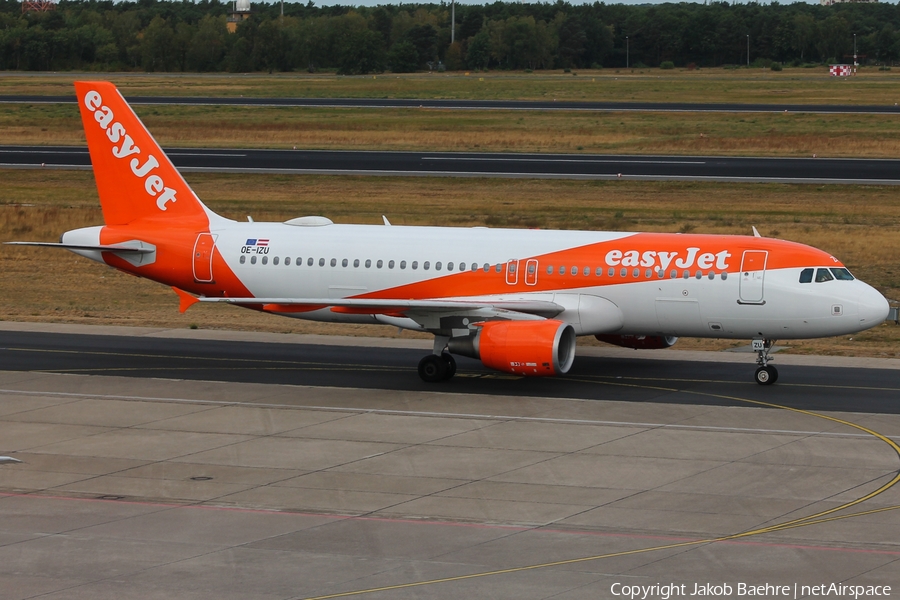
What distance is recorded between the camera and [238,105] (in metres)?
124

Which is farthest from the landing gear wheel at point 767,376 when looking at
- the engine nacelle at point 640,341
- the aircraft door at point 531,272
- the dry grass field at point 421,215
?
the aircraft door at point 531,272

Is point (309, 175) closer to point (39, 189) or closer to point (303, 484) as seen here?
point (39, 189)

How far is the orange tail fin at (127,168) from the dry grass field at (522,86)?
99552mm

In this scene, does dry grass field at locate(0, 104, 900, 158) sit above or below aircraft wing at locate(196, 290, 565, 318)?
above

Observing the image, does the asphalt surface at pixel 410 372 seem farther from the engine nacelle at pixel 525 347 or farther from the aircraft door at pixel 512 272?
the aircraft door at pixel 512 272

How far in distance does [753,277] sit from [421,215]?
104 feet

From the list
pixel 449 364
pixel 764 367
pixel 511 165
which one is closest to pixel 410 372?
pixel 449 364

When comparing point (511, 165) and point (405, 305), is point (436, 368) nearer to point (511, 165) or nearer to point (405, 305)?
point (405, 305)

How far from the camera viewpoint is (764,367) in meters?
32.6

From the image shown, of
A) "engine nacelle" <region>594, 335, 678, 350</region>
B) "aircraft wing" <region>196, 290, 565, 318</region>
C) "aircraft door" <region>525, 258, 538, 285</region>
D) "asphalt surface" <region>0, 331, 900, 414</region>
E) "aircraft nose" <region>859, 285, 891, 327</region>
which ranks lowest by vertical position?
"asphalt surface" <region>0, 331, 900, 414</region>

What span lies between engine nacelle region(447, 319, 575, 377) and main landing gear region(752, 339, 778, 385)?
202 inches

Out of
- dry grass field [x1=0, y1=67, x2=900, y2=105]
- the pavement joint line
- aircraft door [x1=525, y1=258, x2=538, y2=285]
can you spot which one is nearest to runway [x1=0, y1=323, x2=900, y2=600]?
the pavement joint line

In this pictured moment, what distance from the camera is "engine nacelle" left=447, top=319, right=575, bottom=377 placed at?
3027cm

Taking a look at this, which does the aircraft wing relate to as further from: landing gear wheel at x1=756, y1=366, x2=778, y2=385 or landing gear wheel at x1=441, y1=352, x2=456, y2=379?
landing gear wheel at x1=756, y1=366, x2=778, y2=385
